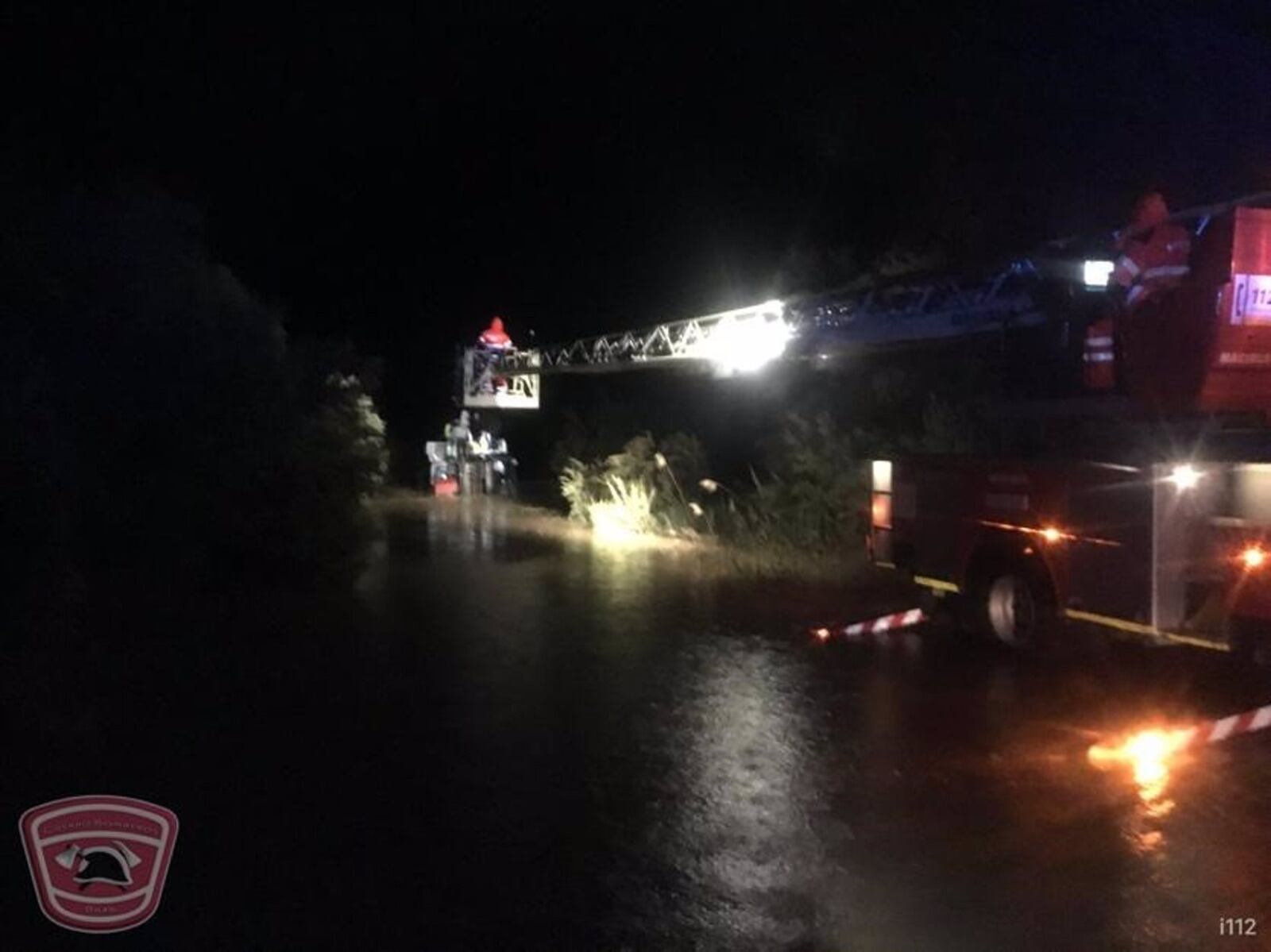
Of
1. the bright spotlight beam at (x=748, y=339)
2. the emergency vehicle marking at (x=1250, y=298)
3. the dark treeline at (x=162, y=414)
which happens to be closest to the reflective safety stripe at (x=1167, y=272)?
the emergency vehicle marking at (x=1250, y=298)

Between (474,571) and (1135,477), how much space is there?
10.3 meters

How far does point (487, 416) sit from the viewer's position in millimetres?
42438

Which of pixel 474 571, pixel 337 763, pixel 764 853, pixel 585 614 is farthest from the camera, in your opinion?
pixel 474 571

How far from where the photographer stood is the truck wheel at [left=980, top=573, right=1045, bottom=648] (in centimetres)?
1129

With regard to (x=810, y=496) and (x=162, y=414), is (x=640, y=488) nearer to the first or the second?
(x=810, y=496)

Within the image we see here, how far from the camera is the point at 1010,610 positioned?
11.6 metres

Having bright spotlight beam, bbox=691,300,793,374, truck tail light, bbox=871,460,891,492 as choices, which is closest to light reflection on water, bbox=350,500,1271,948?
truck tail light, bbox=871,460,891,492

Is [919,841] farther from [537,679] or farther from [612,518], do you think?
[612,518]

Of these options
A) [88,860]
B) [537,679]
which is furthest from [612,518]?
[88,860]

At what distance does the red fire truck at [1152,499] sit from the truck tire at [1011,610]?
15mm

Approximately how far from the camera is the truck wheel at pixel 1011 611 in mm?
11289

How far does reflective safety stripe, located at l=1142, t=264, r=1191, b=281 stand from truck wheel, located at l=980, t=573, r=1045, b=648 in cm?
267

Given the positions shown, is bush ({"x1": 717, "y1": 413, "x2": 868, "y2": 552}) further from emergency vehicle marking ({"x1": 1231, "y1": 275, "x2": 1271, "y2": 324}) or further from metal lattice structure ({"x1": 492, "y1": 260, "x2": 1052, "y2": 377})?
emergency vehicle marking ({"x1": 1231, "y1": 275, "x2": 1271, "y2": 324})

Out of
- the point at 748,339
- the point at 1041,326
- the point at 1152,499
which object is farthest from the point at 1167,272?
the point at 748,339
